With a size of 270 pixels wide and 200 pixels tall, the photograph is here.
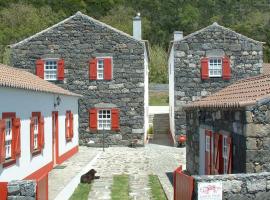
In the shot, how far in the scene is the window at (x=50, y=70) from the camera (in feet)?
83.7

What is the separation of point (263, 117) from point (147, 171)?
7941mm

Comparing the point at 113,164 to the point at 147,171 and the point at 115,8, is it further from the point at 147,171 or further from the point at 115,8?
the point at 115,8

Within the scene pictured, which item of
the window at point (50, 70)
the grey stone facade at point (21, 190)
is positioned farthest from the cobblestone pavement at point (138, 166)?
the window at point (50, 70)

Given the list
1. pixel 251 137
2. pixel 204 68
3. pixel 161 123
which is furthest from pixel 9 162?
pixel 161 123

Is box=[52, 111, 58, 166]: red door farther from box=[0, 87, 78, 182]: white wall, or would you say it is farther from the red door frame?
box=[0, 87, 78, 182]: white wall

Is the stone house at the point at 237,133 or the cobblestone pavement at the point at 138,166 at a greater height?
the stone house at the point at 237,133

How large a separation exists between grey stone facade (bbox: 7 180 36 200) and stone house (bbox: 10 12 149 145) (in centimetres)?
1703

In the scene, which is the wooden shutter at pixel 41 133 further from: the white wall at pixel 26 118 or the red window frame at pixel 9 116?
the red window frame at pixel 9 116

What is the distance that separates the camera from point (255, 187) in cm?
839

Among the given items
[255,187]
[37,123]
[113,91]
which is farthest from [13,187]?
[113,91]

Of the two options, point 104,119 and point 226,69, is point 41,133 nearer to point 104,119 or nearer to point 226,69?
point 104,119

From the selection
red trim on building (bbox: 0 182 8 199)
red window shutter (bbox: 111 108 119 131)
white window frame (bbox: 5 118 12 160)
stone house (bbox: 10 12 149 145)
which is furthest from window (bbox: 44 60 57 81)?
red trim on building (bbox: 0 182 8 199)

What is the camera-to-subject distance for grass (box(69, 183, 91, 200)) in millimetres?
12148

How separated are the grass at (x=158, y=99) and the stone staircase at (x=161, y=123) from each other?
24.8ft
